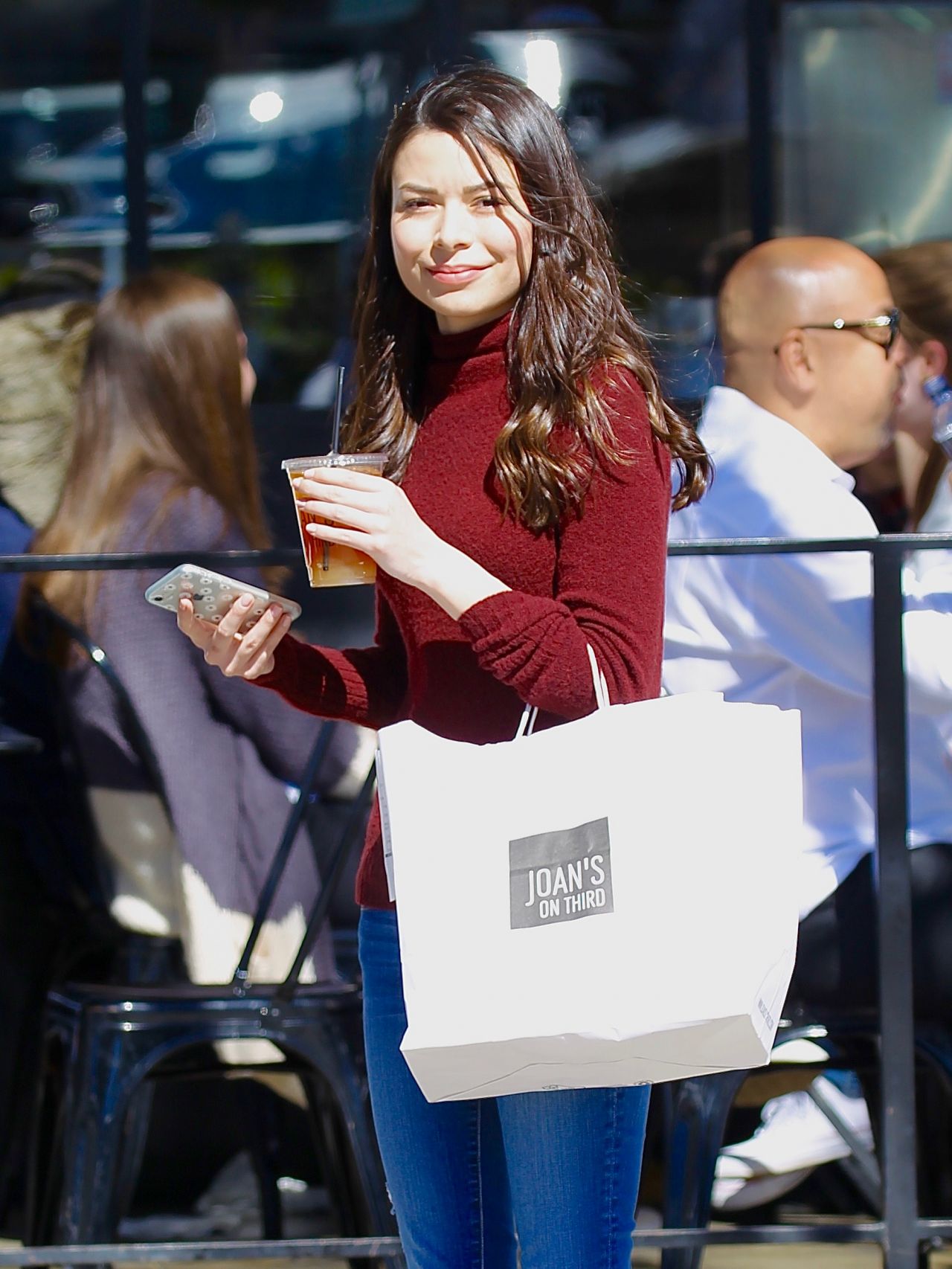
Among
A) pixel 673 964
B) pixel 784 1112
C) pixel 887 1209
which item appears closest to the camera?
pixel 673 964

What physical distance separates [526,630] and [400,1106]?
1.76ft

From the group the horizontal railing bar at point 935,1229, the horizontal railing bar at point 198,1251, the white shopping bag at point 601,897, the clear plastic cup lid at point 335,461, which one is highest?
the clear plastic cup lid at point 335,461

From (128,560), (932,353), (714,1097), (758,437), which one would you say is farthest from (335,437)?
(932,353)

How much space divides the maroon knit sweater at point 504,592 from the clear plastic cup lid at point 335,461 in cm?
9

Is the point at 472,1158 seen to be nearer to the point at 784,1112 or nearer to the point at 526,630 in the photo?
the point at 526,630

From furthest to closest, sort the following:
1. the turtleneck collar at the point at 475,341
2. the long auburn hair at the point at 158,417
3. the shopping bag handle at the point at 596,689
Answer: the long auburn hair at the point at 158,417
the turtleneck collar at the point at 475,341
the shopping bag handle at the point at 596,689

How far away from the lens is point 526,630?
144cm

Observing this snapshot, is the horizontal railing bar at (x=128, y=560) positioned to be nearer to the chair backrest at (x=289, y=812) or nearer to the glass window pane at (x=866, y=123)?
the chair backrest at (x=289, y=812)

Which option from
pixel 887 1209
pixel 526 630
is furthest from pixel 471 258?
pixel 887 1209

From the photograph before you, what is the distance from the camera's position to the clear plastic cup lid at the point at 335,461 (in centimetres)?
150

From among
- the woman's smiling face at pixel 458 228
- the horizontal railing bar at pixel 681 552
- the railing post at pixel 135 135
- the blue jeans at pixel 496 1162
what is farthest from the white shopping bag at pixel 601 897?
the railing post at pixel 135 135

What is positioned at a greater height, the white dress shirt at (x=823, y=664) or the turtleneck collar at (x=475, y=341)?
the turtleneck collar at (x=475, y=341)

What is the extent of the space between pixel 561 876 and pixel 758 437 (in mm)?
1287

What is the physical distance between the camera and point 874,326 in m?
2.73
